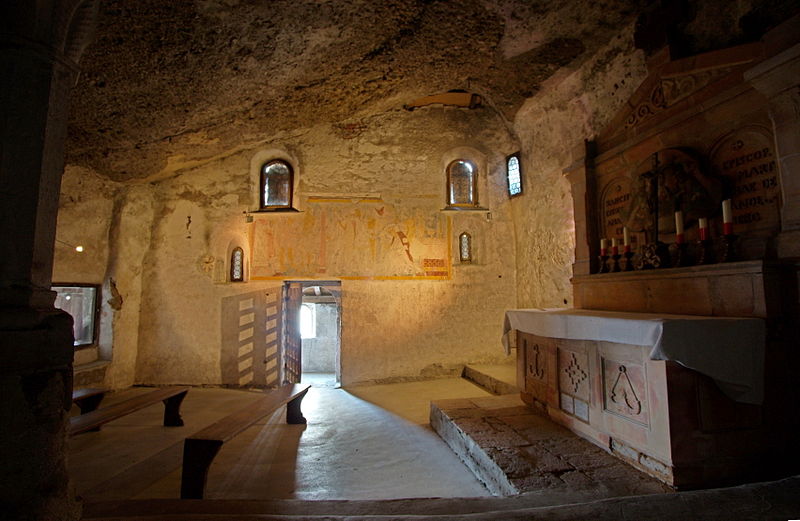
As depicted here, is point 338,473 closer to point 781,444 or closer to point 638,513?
point 638,513

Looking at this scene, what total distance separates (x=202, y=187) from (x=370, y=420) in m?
5.59

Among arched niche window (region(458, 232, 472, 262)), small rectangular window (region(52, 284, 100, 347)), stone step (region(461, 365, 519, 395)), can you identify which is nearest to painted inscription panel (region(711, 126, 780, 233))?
stone step (region(461, 365, 519, 395))

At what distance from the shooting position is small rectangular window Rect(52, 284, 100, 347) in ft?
21.5

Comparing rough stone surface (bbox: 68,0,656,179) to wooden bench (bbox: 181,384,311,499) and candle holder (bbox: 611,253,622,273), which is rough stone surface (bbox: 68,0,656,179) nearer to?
candle holder (bbox: 611,253,622,273)

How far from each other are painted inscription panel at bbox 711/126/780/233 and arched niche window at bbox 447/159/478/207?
4987 millimetres

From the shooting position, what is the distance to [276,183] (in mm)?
8023

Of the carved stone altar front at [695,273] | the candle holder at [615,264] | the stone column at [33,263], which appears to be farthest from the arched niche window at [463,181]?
the stone column at [33,263]

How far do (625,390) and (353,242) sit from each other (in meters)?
5.62

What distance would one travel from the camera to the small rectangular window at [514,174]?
784 centimetres

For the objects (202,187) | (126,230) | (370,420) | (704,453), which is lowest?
(370,420)

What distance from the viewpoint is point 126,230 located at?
7.18 m

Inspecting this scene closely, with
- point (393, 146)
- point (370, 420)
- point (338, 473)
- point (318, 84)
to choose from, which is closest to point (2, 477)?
point (338, 473)

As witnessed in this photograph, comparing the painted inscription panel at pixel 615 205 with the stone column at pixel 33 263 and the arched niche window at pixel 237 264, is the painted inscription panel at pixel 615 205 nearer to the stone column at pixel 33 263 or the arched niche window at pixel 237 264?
the stone column at pixel 33 263

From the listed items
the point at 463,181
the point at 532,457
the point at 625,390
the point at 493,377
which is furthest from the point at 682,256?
the point at 463,181
